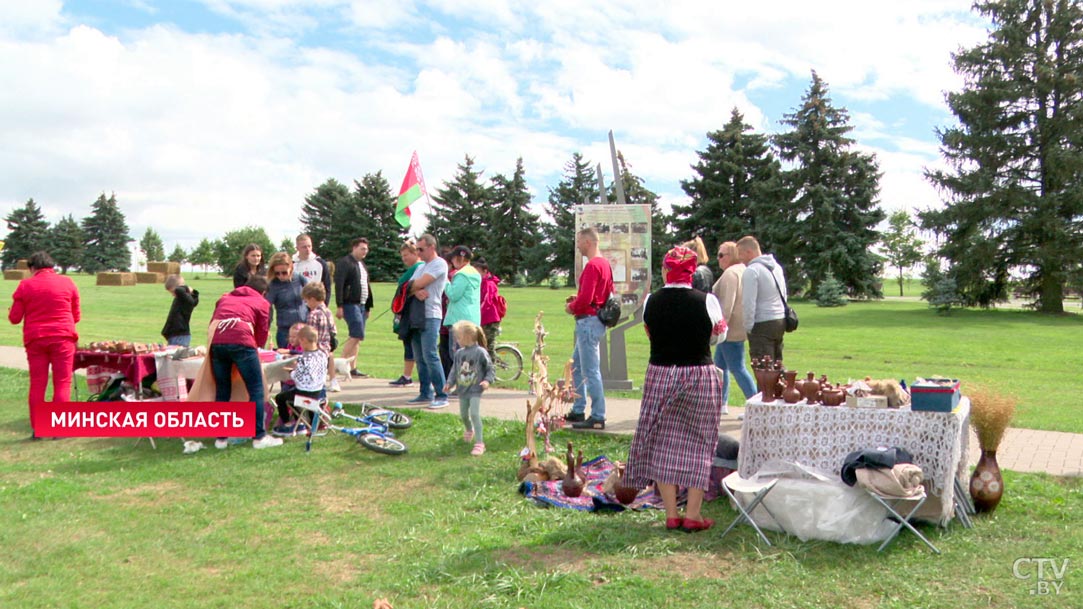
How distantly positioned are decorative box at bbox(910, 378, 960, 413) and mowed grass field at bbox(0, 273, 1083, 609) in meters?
0.80

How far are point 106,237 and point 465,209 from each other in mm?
40931

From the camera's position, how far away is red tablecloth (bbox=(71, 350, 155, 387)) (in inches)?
359

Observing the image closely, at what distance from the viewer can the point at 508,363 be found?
12.6 m

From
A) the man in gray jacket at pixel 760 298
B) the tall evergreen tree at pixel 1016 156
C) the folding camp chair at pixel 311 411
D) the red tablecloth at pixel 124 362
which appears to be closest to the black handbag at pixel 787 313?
the man in gray jacket at pixel 760 298

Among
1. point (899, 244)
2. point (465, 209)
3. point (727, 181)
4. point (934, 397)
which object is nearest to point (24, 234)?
point (465, 209)

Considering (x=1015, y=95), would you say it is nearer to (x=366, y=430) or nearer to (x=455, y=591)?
(x=366, y=430)

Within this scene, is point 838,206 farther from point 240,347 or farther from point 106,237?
point 106,237

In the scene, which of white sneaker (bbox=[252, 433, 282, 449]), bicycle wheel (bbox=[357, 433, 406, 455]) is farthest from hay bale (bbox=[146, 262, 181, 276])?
bicycle wheel (bbox=[357, 433, 406, 455])

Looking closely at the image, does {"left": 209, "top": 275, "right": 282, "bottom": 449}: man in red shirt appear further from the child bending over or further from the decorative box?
the decorative box

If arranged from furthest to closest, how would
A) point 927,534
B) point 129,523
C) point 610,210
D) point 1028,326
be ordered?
point 1028,326 < point 610,210 < point 129,523 < point 927,534

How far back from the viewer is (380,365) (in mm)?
14500

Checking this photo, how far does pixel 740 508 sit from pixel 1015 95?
113 feet

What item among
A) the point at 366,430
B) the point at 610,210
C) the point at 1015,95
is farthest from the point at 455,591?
the point at 1015,95

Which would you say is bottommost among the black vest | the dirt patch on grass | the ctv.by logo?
the ctv.by logo
